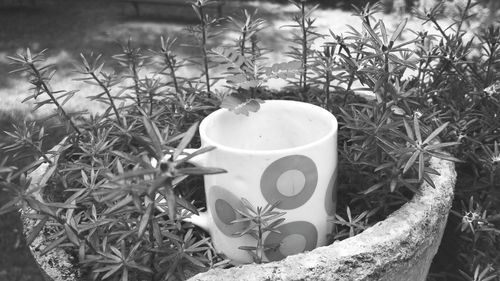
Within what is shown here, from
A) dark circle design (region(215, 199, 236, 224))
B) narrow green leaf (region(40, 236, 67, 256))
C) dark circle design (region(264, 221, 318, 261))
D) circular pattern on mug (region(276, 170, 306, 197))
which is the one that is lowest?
dark circle design (region(264, 221, 318, 261))

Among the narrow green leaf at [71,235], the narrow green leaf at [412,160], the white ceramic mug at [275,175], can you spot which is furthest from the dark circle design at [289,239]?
the narrow green leaf at [71,235]

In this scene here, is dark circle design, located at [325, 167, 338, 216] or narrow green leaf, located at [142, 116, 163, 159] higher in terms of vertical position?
narrow green leaf, located at [142, 116, 163, 159]

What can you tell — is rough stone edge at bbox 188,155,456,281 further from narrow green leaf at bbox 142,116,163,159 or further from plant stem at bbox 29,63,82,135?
plant stem at bbox 29,63,82,135

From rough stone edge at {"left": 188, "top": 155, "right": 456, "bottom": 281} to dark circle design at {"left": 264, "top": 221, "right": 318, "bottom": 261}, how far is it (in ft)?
0.34

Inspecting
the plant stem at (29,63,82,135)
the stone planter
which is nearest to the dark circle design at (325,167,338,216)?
the stone planter

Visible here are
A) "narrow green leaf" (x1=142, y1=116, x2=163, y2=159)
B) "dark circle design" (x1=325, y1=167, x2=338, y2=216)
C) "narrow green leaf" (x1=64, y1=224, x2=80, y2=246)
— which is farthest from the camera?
"dark circle design" (x1=325, y1=167, x2=338, y2=216)

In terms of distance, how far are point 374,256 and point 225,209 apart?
30cm

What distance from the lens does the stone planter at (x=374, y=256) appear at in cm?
92

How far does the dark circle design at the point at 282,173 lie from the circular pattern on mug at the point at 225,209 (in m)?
0.07

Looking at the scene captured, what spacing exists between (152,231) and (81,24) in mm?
5747

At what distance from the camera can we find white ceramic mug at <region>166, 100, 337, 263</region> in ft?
3.26

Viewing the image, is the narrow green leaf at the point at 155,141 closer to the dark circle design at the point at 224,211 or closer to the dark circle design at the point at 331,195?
the dark circle design at the point at 224,211

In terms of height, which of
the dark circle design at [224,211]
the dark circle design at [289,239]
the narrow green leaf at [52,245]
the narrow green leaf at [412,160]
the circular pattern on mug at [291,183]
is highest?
the narrow green leaf at [412,160]

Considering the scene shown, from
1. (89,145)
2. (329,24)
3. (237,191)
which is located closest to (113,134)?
A: (89,145)
